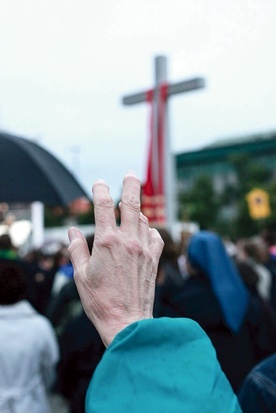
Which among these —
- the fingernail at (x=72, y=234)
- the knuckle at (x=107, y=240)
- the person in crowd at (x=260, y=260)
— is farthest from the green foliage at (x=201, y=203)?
the knuckle at (x=107, y=240)

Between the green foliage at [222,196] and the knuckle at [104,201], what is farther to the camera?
the green foliage at [222,196]

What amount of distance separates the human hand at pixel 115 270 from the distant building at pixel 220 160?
6023 cm

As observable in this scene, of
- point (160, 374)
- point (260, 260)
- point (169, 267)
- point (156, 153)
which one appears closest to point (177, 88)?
point (156, 153)

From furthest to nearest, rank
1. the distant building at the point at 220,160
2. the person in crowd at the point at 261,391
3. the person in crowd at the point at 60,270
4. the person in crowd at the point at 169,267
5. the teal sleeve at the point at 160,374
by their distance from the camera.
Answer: the distant building at the point at 220,160 < the person in crowd at the point at 60,270 < the person in crowd at the point at 169,267 < the person in crowd at the point at 261,391 < the teal sleeve at the point at 160,374

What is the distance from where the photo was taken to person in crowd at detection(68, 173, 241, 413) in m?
0.87

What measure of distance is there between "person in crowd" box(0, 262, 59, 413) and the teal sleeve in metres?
2.26

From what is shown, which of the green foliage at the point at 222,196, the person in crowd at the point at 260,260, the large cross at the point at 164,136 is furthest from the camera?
the green foliage at the point at 222,196

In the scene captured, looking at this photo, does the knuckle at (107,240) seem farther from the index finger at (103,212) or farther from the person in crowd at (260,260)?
the person in crowd at (260,260)

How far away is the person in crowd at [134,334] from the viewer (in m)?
0.87

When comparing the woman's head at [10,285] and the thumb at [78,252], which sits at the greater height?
the thumb at [78,252]

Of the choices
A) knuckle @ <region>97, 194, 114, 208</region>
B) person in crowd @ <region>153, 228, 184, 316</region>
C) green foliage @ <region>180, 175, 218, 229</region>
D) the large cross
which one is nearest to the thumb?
knuckle @ <region>97, 194, 114, 208</region>

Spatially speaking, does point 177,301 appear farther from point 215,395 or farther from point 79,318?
point 215,395

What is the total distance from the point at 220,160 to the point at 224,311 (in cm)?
6866

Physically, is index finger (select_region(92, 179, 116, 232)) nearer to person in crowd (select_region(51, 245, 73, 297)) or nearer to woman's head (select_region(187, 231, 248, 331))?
woman's head (select_region(187, 231, 248, 331))
